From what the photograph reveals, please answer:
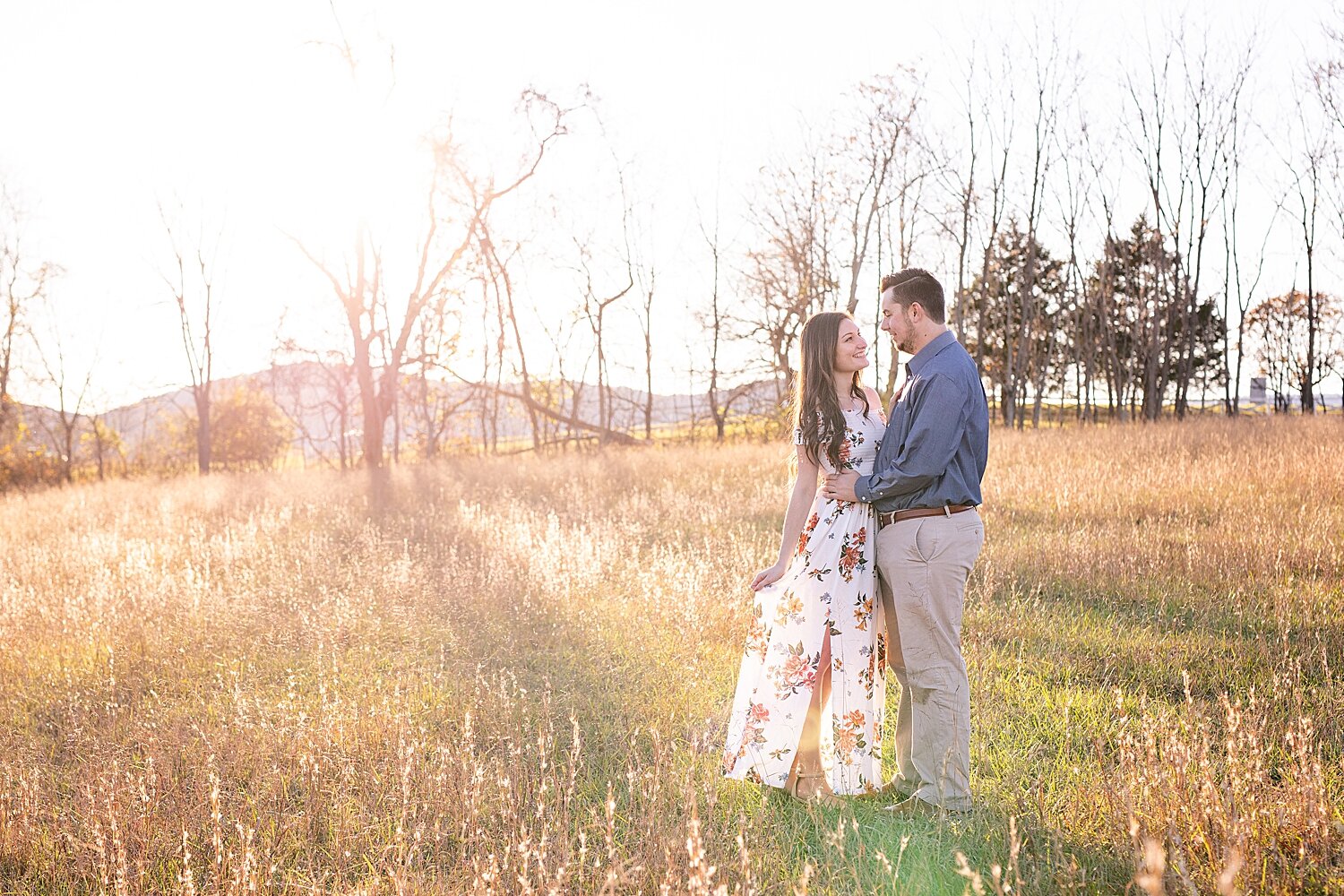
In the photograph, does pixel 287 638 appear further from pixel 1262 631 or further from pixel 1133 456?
pixel 1133 456

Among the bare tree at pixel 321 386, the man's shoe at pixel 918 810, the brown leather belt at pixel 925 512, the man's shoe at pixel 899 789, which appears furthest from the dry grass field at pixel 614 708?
the bare tree at pixel 321 386

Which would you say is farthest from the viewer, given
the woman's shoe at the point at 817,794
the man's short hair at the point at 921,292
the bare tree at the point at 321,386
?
the bare tree at the point at 321,386

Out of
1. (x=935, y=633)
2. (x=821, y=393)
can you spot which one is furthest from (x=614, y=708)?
(x=821, y=393)

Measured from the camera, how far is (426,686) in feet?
16.1

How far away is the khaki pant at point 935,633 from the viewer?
10.3ft

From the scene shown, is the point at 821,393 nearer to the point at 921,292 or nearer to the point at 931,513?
the point at 921,292

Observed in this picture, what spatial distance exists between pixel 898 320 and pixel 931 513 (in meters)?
0.80

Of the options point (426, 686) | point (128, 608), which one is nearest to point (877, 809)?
point (426, 686)

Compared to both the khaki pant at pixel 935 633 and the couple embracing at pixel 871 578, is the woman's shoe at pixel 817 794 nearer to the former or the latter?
the couple embracing at pixel 871 578

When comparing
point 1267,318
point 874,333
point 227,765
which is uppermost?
point 1267,318

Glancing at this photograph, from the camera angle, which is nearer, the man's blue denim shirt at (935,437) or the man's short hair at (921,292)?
the man's blue denim shirt at (935,437)

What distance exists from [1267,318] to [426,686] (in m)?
54.6

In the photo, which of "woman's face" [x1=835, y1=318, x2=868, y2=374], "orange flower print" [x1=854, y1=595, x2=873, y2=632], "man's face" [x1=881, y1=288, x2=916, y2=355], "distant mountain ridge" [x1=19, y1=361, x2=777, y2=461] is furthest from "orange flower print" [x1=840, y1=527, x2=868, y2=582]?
"distant mountain ridge" [x1=19, y1=361, x2=777, y2=461]

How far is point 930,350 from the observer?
10.6 feet
